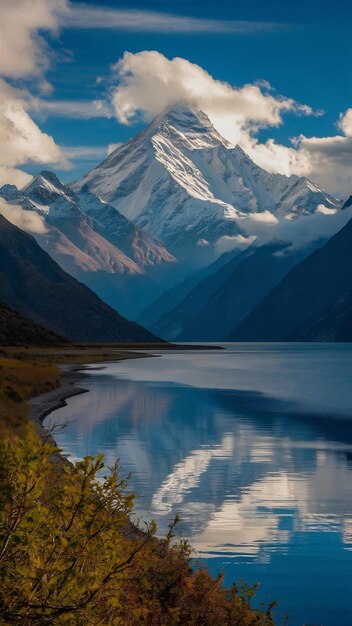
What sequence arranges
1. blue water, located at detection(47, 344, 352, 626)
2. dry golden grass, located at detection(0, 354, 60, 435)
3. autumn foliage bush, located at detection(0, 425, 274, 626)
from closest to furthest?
1. autumn foliage bush, located at detection(0, 425, 274, 626)
2. blue water, located at detection(47, 344, 352, 626)
3. dry golden grass, located at detection(0, 354, 60, 435)

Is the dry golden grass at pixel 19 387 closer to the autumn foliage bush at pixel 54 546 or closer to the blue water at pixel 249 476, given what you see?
the blue water at pixel 249 476

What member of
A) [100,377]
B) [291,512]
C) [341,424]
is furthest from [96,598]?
[100,377]

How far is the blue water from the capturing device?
2794 cm

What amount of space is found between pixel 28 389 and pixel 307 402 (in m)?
31.0

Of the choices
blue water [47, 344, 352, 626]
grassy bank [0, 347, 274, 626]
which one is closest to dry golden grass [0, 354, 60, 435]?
blue water [47, 344, 352, 626]

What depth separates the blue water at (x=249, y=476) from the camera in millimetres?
27938

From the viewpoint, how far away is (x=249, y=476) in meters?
46.3

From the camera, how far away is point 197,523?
34156mm

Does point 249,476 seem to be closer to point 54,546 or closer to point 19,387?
point 54,546

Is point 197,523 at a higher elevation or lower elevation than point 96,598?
lower

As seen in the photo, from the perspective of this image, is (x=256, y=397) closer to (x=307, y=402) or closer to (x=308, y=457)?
(x=307, y=402)

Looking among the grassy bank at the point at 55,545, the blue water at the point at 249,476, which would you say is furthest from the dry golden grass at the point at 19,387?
the grassy bank at the point at 55,545

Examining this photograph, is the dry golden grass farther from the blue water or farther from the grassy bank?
the grassy bank

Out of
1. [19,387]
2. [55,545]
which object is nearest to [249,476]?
[55,545]
